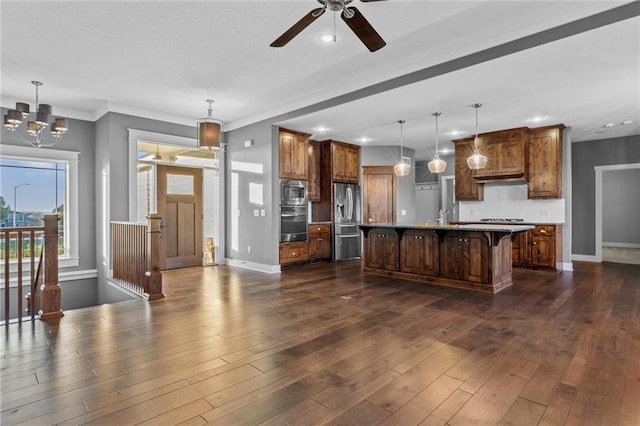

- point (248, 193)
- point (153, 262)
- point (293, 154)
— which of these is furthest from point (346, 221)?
point (153, 262)

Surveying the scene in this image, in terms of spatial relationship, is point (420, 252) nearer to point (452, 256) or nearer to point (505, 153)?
point (452, 256)

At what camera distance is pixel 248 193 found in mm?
6801

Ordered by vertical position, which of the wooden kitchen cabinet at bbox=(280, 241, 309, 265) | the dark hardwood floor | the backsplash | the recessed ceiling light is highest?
the recessed ceiling light

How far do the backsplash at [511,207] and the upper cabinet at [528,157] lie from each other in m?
0.35

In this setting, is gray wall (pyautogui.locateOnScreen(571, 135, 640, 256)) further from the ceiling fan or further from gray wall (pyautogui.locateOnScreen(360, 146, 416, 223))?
the ceiling fan

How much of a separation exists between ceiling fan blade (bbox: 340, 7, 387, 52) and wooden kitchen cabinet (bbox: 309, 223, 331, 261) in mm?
4864

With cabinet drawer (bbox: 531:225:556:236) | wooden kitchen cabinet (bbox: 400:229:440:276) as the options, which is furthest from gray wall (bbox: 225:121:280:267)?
cabinet drawer (bbox: 531:225:556:236)

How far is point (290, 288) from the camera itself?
4992mm

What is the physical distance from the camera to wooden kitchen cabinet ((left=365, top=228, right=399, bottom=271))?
5.89m

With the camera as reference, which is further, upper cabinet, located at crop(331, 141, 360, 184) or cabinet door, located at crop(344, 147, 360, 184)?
cabinet door, located at crop(344, 147, 360, 184)

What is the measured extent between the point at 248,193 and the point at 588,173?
7.55 m

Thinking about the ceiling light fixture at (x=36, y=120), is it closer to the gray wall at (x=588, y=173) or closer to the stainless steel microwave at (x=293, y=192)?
the stainless steel microwave at (x=293, y=192)

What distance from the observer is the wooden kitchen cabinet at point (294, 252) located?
21.8 feet

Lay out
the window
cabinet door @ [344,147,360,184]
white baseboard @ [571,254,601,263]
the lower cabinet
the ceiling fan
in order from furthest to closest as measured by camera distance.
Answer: cabinet door @ [344,147,360,184] < white baseboard @ [571,254,601,263] < the lower cabinet < the window < the ceiling fan
